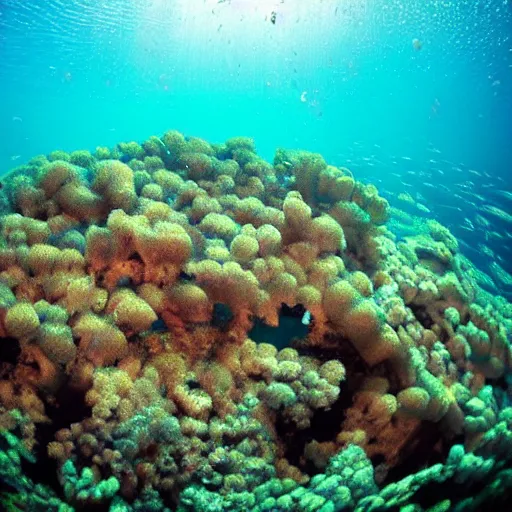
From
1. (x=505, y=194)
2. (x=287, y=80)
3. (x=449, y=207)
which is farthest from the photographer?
(x=287, y=80)

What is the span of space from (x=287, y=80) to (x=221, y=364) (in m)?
107

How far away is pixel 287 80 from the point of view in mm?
99062

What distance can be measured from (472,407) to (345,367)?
3.16 ft

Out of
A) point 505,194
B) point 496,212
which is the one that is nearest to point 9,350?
point 496,212

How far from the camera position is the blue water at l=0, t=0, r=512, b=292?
29.5 metres

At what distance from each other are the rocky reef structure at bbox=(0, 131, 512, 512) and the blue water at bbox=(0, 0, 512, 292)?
11636 mm

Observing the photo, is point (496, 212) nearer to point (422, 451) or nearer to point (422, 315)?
point (422, 315)

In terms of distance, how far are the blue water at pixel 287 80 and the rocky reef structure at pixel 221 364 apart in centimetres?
1164

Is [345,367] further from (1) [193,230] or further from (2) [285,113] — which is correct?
(2) [285,113]

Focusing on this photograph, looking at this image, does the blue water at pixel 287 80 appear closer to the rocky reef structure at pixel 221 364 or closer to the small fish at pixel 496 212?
the small fish at pixel 496 212

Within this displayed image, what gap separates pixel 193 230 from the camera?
2.97 metres

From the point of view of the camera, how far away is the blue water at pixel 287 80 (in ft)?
96.8

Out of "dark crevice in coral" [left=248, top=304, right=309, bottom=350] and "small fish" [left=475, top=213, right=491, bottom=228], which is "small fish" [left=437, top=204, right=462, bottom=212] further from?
"dark crevice in coral" [left=248, top=304, right=309, bottom=350]

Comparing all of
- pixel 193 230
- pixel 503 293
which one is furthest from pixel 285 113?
pixel 193 230
